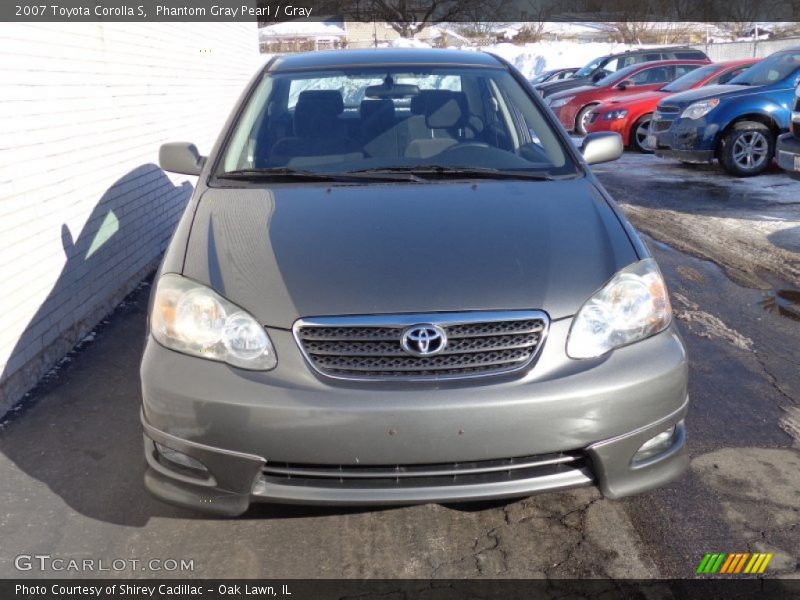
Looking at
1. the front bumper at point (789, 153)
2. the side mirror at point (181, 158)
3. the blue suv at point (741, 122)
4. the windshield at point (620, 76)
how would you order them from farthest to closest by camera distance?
1. the windshield at point (620, 76)
2. the blue suv at point (741, 122)
3. the front bumper at point (789, 153)
4. the side mirror at point (181, 158)

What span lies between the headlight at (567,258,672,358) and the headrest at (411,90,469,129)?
60.9 inches

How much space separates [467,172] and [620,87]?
14.1 m

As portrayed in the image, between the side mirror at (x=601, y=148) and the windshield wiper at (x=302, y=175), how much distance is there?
44.6 inches

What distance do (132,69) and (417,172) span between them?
3.85m

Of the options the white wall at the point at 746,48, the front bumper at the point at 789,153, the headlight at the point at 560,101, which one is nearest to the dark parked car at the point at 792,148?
the front bumper at the point at 789,153

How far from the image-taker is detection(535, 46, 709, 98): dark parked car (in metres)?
19.0

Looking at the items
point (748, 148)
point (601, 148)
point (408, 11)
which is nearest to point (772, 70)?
point (748, 148)

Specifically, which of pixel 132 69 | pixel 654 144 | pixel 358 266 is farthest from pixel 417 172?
pixel 654 144

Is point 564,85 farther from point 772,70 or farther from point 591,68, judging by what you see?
point 772,70

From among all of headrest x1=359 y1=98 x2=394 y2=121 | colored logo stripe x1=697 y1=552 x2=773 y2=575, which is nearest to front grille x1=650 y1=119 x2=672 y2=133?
headrest x1=359 y1=98 x2=394 y2=121

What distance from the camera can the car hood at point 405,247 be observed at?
262cm

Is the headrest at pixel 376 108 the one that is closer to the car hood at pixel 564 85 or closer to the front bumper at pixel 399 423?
the front bumper at pixel 399 423

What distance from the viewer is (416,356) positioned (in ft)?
8.27

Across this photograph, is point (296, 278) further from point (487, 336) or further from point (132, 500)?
point (132, 500)
